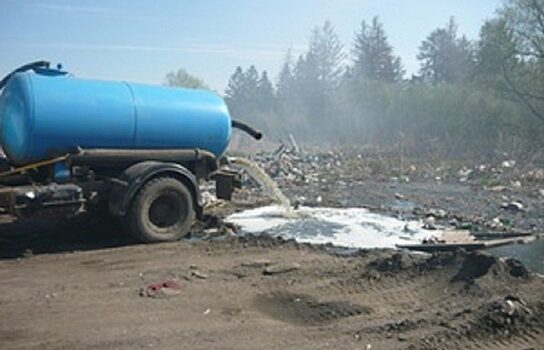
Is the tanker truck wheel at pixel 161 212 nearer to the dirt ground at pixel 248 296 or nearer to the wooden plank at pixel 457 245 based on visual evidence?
the dirt ground at pixel 248 296

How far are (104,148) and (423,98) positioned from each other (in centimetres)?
2473

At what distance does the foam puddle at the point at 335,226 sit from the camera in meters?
8.62

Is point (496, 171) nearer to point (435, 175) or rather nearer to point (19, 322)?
point (435, 175)

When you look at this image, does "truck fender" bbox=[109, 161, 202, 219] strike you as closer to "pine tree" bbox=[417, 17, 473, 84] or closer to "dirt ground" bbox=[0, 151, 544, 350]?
"dirt ground" bbox=[0, 151, 544, 350]

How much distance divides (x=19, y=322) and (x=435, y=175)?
49.1 ft

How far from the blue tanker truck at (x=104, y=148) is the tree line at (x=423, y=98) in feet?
54.3

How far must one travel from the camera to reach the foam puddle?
862cm

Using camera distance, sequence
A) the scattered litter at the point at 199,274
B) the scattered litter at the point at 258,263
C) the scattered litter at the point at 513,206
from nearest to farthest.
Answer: the scattered litter at the point at 199,274 → the scattered litter at the point at 258,263 → the scattered litter at the point at 513,206

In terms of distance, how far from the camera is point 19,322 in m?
5.04

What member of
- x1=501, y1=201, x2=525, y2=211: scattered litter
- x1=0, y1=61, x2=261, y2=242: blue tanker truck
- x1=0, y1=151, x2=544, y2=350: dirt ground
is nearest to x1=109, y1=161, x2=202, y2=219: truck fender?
x1=0, y1=61, x2=261, y2=242: blue tanker truck

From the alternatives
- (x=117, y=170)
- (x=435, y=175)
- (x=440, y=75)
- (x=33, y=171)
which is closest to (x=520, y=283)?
(x=117, y=170)

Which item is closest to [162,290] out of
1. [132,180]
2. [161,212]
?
[132,180]

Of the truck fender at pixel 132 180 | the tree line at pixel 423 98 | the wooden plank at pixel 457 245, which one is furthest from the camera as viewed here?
the tree line at pixel 423 98

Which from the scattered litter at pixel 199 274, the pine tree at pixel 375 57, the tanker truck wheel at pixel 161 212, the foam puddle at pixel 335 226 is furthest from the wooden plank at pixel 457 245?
the pine tree at pixel 375 57
